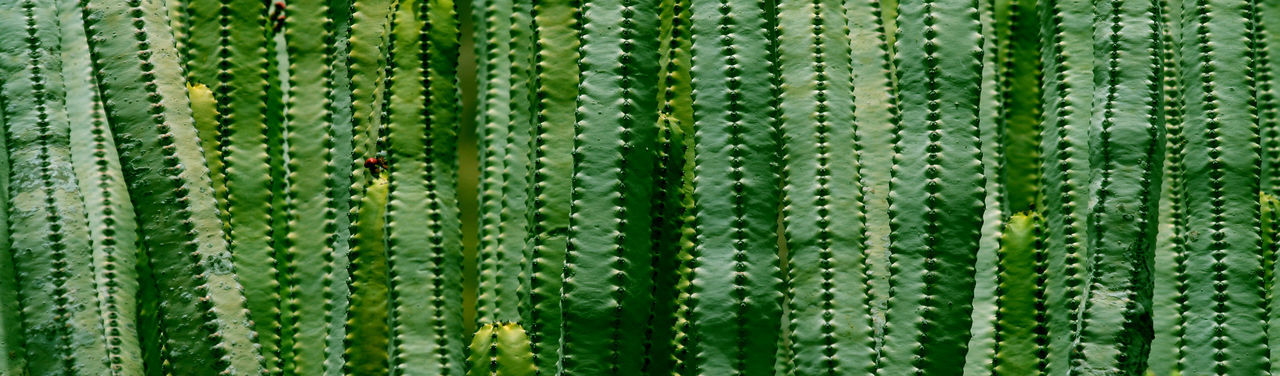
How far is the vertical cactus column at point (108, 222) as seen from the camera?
1.67 metres

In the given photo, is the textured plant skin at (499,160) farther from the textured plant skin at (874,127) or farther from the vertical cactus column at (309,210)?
the textured plant skin at (874,127)

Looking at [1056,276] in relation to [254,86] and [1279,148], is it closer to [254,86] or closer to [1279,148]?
[1279,148]

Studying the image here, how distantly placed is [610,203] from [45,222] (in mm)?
768

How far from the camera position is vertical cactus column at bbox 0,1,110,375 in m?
1.60

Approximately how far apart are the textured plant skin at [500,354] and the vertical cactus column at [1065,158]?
712mm

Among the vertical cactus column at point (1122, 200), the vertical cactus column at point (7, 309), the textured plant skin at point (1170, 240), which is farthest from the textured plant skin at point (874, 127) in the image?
the vertical cactus column at point (7, 309)

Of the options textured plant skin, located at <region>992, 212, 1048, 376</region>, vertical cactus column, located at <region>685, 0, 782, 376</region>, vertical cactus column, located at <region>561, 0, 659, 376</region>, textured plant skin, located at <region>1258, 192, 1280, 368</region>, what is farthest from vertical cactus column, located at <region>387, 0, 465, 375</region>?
textured plant skin, located at <region>1258, 192, 1280, 368</region>

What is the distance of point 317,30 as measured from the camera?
1873 millimetres

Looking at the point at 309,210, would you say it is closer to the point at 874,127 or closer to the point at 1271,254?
the point at 874,127

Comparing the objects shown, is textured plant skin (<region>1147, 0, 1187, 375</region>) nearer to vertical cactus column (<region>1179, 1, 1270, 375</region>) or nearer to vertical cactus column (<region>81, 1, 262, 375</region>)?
vertical cactus column (<region>1179, 1, 1270, 375</region>)

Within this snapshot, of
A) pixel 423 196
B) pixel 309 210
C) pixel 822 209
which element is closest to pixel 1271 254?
pixel 822 209

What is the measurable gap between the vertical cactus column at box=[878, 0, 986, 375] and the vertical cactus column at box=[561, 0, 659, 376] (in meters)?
0.32

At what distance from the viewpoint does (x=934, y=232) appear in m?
1.55

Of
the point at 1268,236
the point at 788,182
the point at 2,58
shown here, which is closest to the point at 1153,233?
the point at 1268,236
